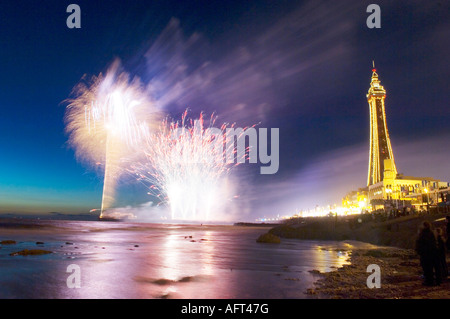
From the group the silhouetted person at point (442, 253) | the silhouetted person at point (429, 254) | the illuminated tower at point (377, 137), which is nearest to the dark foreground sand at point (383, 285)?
the silhouetted person at point (429, 254)

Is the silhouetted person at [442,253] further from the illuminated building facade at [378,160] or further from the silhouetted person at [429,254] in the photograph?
the illuminated building facade at [378,160]

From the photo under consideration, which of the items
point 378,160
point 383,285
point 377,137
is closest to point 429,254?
point 383,285

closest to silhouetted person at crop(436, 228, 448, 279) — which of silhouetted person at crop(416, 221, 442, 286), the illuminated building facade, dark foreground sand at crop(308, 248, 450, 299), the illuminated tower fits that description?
silhouetted person at crop(416, 221, 442, 286)

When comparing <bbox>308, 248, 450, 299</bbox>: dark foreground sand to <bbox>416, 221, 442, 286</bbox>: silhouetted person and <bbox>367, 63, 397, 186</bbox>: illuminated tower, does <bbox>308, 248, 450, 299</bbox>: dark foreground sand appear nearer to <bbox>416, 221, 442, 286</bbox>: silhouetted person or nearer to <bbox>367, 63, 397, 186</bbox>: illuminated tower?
<bbox>416, 221, 442, 286</bbox>: silhouetted person
